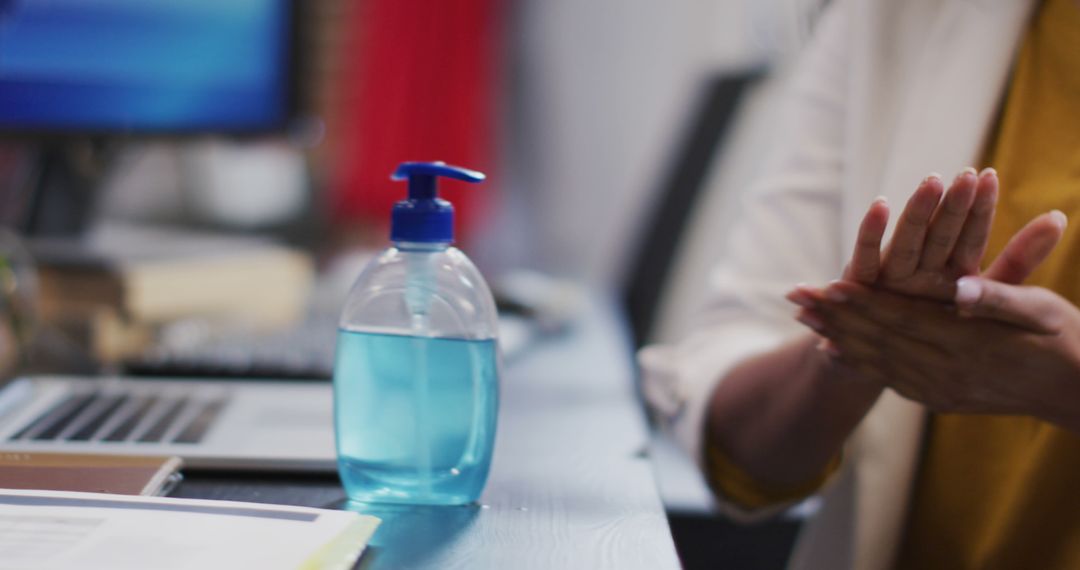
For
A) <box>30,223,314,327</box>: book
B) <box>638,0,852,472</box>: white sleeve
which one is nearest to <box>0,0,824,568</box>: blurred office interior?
<box>30,223,314,327</box>: book

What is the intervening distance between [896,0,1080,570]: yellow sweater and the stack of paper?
1.62 ft

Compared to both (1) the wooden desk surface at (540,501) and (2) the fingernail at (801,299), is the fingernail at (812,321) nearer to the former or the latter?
(2) the fingernail at (801,299)

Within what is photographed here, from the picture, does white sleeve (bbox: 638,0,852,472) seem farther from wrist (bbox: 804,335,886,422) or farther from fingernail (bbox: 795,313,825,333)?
fingernail (bbox: 795,313,825,333)

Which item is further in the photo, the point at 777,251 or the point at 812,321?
the point at 777,251

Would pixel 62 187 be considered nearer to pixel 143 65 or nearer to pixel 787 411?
pixel 143 65

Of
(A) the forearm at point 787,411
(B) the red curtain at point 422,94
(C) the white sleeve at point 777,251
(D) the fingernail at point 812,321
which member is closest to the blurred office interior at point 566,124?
(B) the red curtain at point 422,94

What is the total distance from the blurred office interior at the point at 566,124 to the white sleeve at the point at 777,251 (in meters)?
1.03

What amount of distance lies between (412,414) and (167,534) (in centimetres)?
14

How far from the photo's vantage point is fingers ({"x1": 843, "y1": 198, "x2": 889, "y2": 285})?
55 cm

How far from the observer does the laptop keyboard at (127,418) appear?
0.65 meters

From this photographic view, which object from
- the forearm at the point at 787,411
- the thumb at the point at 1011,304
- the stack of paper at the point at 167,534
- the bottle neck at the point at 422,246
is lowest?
the forearm at the point at 787,411

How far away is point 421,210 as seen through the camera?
541 millimetres

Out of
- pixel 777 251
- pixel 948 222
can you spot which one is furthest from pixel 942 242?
pixel 777 251

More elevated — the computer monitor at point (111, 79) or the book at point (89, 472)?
the computer monitor at point (111, 79)
